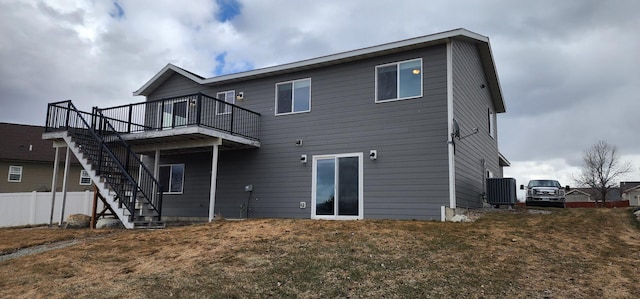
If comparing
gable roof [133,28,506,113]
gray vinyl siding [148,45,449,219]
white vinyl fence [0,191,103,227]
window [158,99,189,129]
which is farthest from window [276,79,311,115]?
white vinyl fence [0,191,103,227]

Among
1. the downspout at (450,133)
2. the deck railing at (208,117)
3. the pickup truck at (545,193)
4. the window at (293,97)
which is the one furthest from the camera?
the pickup truck at (545,193)

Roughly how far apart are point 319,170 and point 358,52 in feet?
12.1

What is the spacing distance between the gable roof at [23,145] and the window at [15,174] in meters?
0.63

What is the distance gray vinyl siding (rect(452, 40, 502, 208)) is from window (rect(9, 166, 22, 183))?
27298 mm

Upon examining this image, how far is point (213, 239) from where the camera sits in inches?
363

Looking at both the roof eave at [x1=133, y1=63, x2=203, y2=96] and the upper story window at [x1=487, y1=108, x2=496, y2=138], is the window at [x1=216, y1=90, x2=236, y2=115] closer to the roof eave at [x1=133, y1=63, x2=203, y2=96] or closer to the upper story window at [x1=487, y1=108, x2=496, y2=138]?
the roof eave at [x1=133, y1=63, x2=203, y2=96]

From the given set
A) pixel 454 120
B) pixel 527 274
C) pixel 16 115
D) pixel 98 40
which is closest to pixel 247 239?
pixel 527 274

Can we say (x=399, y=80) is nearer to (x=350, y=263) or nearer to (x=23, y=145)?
(x=350, y=263)

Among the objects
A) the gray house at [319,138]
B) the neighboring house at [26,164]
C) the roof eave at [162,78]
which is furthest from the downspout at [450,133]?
the neighboring house at [26,164]

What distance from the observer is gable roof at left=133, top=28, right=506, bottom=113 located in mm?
11648

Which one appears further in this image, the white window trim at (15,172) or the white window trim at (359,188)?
the white window trim at (15,172)

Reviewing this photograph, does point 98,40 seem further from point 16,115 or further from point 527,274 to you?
point 527,274

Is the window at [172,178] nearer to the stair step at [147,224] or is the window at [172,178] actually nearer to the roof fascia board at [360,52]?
the roof fascia board at [360,52]

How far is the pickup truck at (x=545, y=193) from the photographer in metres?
17.9
